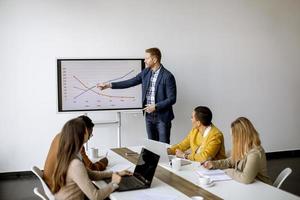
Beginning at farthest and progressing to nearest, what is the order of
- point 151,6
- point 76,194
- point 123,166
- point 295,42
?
point 295,42, point 151,6, point 123,166, point 76,194

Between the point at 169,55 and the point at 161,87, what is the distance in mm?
1162

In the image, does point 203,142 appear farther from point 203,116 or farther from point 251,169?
point 251,169

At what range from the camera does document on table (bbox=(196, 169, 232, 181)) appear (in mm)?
2688

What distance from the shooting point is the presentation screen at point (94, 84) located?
4812 millimetres

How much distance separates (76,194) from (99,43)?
3313 millimetres

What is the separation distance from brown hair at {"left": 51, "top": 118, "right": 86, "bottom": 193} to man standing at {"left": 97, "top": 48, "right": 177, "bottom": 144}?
2.22m

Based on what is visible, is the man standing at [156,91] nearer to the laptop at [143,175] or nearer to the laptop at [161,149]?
the laptop at [161,149]

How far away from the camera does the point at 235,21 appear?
6109mm

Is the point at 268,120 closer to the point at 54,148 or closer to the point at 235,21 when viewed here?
the point at 235,21

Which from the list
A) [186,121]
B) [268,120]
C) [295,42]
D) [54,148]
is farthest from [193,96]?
[54,148]

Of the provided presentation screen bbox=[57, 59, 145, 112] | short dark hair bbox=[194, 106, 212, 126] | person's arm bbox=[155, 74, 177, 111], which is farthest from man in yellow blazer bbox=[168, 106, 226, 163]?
presentation screen bbox=[57, 59, 145, 112]

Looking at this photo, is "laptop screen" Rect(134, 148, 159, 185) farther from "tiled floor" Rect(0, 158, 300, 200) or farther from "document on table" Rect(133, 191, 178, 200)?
"tiled floor" Rect(0, 158, 300, 200)

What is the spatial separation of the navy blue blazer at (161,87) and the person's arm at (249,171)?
198 cm

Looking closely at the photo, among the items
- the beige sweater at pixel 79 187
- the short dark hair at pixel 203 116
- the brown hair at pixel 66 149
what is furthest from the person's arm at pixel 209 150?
the brown hair at pixel 66 149
